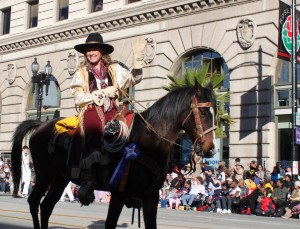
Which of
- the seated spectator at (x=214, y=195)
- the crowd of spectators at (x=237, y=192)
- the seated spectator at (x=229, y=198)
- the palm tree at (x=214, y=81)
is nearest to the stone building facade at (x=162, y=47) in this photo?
the palm tree at (x=214, y=81)

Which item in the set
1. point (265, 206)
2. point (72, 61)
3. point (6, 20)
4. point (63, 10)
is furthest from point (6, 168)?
point (265, 206)

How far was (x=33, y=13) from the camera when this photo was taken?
38.4 metres

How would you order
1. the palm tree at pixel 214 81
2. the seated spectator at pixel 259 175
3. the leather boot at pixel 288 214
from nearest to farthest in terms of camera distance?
the leather boot at pixel 288 214
the seated spectator at pixel 259 175
the palm tree at pixel 214 81

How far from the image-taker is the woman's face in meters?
7.56

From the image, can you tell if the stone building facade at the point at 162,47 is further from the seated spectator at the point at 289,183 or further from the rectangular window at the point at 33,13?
the seated spectator at the point at 289,183

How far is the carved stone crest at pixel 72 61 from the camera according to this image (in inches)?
1345

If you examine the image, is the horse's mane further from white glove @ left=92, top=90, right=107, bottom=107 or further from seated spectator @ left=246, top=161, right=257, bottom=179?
seated spectator @ left=246, top=161, right=257, bottom=179

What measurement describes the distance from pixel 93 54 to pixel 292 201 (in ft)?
42.0

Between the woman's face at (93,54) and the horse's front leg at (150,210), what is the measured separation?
214 cm

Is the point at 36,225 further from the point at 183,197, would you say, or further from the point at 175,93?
the point at 183,197

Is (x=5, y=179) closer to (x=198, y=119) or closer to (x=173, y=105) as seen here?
(x=173, y=105)

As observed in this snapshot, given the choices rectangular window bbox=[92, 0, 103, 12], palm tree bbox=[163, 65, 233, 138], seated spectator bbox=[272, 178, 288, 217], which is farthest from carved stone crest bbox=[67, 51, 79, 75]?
seated spectator bbox=[272, 178, 288, 217]

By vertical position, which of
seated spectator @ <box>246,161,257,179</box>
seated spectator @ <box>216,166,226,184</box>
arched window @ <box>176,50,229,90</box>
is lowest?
seated spectator @ <box>216,166,226,184</box>

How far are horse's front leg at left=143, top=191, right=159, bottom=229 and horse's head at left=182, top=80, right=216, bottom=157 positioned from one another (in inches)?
31.4
